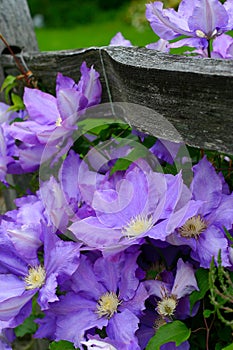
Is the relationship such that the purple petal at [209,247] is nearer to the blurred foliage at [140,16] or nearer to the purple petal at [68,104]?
the purple petal at [68,104]

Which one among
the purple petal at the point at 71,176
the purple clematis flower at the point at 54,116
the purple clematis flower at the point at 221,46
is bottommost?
the purple petal at the point at 71,176

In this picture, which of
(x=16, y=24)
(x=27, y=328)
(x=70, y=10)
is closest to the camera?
(x=27, y=328)

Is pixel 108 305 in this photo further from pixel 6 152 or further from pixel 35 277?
pixel 6 152

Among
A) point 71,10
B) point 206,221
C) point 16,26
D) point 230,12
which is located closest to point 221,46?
point 230,12

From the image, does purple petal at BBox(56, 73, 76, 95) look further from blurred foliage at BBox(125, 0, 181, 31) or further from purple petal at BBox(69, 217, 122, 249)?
Answer: blurred foliage at BBox(125, 0, 181, 31)

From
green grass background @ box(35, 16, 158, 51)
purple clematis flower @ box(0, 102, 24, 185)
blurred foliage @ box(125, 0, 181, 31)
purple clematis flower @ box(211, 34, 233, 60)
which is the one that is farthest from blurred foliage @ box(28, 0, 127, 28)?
purple clematis flower @ box(211, 34, 233, 60)

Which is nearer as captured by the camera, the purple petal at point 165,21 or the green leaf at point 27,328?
Result: the purple petal at point 165,21

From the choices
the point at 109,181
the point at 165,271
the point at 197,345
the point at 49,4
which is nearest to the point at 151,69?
the point at 109,181

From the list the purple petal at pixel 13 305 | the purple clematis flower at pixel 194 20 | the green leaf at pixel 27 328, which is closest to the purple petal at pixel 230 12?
the purple clematis flower at pixel 194 20
